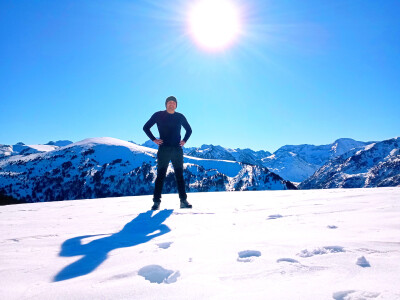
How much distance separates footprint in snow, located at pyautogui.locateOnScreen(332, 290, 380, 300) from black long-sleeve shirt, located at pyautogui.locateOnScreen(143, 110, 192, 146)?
572 centimetres

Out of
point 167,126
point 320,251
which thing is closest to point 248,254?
point 320,251

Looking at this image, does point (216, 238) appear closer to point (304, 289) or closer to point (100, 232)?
point (304, 289)

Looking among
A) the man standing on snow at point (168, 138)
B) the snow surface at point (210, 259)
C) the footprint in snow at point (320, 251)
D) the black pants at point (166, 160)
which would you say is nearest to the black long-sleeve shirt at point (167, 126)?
the man standing on snow at point (168, 138)

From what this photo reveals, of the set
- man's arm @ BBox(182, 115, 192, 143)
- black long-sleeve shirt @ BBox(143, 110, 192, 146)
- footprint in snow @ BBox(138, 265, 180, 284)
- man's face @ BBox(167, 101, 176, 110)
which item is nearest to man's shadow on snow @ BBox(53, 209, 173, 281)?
footprint in snow @ BBox(138, 265, 180, 284)

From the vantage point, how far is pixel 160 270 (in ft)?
7.17

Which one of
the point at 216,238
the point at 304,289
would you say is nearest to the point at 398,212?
the point at 216,238

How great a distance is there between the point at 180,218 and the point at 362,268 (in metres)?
3.33

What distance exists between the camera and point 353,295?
1580mm

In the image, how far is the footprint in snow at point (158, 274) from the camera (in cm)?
202

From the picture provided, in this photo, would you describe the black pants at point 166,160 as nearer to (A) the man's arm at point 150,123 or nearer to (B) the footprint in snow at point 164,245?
(A) the man's arm at point 150,123

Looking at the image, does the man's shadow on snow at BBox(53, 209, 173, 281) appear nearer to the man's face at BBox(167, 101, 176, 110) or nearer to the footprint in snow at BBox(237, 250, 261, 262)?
the footprint in snow at BBox(237, 250, 261, 262)

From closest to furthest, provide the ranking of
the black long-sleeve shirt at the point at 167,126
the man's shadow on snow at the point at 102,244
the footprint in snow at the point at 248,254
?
the man's shadow on snow at the point at 102,244 < the footprint in snow at the point at 248,254 < the black long-sleeve shirt at the point at 167,126

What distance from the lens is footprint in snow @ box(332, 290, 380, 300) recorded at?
1.56 m

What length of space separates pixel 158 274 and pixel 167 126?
519 centimetres
